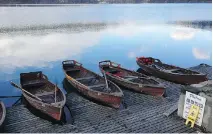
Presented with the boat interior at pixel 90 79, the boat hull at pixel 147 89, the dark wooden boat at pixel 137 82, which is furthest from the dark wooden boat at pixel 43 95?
the boat hull at pixel 147 89

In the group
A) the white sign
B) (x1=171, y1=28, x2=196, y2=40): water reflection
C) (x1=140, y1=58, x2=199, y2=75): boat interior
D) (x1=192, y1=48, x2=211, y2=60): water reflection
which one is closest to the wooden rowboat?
the white sign

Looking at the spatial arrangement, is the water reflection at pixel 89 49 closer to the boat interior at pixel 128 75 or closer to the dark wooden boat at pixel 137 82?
the boat interior at pixel 128 75

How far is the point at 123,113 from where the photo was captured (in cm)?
1712

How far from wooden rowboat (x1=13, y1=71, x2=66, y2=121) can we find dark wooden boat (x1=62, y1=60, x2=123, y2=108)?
210cm

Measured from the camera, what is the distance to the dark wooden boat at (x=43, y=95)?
15.9 meters

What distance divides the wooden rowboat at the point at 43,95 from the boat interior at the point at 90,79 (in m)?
2.68

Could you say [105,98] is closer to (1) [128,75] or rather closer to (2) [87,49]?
(1) [128,75]

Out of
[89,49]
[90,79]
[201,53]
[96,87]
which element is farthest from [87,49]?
[96,87]

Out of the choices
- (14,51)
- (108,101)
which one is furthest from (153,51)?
(108,101)

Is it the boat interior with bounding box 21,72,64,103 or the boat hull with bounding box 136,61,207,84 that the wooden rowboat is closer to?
the boat interior with bounding box 21,72,64,103

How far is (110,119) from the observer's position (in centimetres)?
1625

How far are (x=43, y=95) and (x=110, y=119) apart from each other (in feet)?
17.2

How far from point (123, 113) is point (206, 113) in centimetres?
526

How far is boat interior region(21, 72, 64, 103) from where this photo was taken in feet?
59.9
